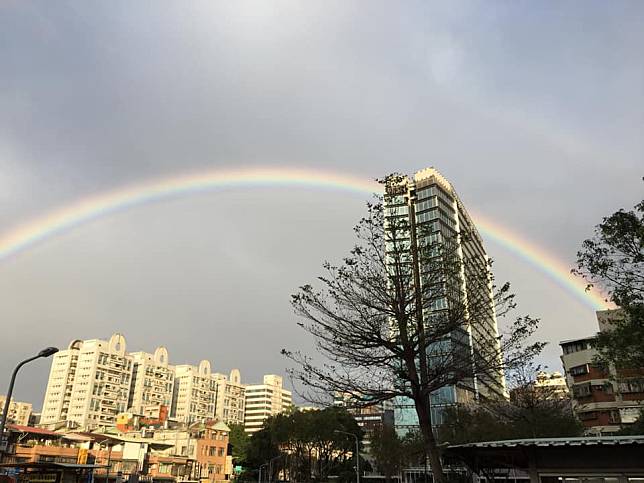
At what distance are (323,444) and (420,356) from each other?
48.3m

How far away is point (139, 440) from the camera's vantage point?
61.9m

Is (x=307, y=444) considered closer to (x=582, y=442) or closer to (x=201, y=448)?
(x=201, y=448)

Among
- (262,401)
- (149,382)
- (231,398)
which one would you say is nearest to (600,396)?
(149,382)

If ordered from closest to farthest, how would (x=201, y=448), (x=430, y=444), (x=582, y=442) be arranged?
1. (x=582, y=442)
2. (x=430, y=444)
3. (x=201, y=448)

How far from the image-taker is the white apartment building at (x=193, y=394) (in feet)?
468

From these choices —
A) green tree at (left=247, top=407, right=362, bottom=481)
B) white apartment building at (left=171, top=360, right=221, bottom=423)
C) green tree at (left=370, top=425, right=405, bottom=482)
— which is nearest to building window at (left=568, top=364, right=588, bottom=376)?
green tree at (left=370, top=425, right=405, bottom=482)

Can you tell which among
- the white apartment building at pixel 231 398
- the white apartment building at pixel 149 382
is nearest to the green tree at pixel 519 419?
the white apartment building at pixel 149 382

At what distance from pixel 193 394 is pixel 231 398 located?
56.5 ft

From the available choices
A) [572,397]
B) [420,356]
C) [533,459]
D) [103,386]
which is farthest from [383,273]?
[103,386]

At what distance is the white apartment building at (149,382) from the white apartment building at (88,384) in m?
4.24

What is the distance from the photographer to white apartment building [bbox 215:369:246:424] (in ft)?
503

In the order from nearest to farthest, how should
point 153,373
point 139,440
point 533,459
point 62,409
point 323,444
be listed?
1. point 533,459
2. point 323,444
3. point 139,440
4. point 62,409
5. point 153,373

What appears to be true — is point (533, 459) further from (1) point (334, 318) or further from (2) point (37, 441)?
(2) point (37, 441)

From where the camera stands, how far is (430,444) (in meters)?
12.5
